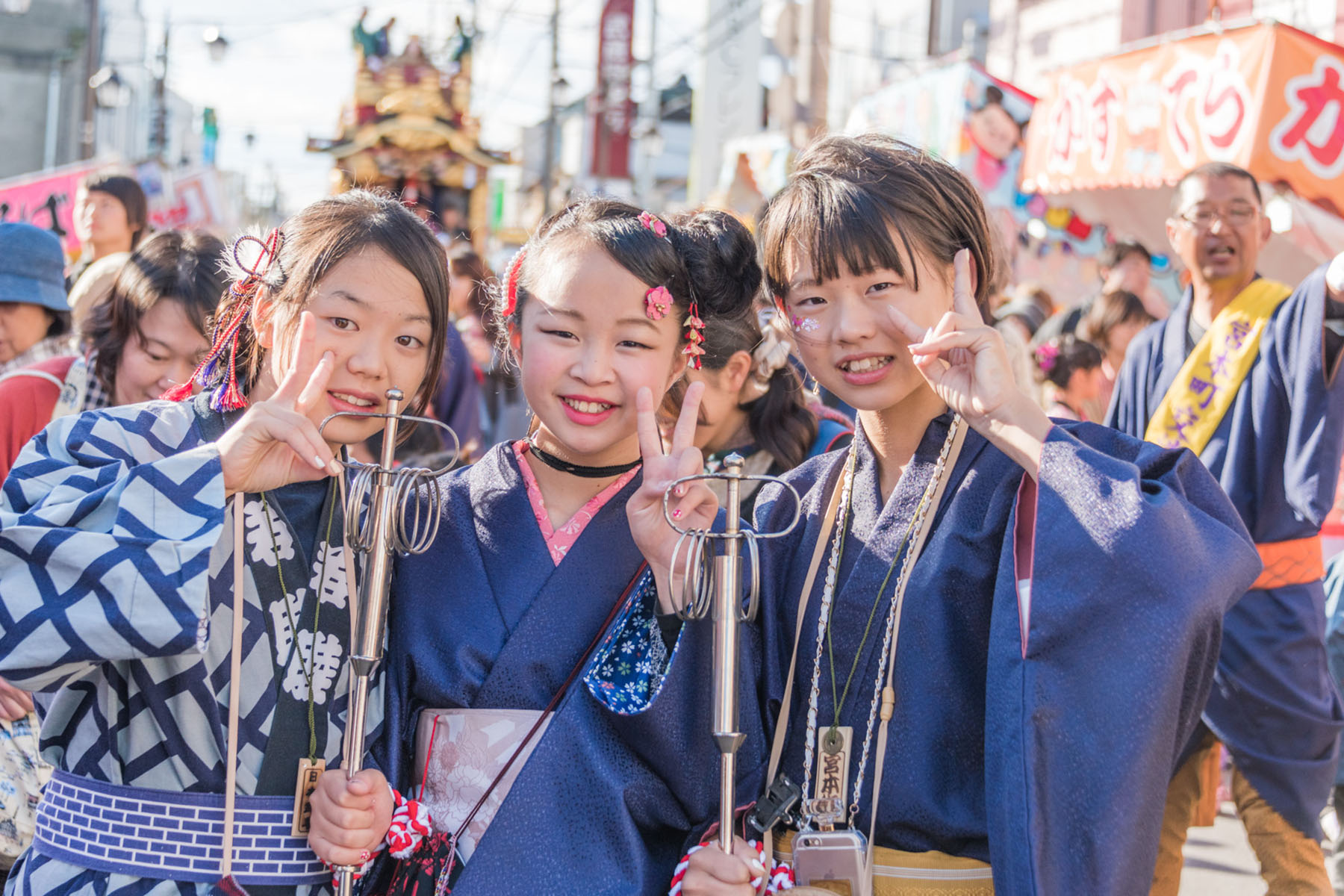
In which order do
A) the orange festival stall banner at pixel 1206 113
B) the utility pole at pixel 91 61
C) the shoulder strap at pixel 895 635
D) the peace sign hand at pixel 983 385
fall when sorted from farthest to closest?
the utility pole at pixel 91 61 → the orange festival stall banner at pixel 1206 113 → the shoulder strap at pixel 895 635 → the peace sign hand at pixel 983 385

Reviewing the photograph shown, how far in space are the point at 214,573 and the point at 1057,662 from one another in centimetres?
128

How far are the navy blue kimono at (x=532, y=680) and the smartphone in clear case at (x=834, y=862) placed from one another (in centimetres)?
23

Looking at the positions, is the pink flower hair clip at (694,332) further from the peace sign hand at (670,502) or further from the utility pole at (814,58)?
the utility pole at (814,58)

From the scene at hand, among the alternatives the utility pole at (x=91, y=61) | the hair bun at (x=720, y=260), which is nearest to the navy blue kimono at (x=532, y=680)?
the hair bun at (x=720, y=260)

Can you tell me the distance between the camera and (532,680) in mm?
1906

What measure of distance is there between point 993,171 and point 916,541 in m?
6.13

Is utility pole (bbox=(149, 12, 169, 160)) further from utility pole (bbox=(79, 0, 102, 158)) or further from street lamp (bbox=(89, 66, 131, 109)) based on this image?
utility pole (bbox=(79, 0, 102, 158))

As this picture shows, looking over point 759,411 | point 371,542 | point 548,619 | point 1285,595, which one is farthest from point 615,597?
point 1285,595

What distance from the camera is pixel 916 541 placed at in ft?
6.00

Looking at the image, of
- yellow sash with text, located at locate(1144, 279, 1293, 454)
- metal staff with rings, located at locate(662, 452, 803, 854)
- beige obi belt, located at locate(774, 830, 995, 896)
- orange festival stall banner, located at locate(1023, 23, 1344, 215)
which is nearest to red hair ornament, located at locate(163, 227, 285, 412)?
metal staff with rings, located at locate(662, 452, 803, 854)

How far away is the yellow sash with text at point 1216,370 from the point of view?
10.9 ft

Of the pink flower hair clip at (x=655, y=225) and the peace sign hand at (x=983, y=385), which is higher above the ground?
the pink flower hair clip at (x=655, y=225)

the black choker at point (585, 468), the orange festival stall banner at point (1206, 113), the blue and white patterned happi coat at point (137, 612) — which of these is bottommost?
the blue and white patterned happi coat at point (137, 612)

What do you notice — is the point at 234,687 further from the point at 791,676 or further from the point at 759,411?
the point at 759,411
